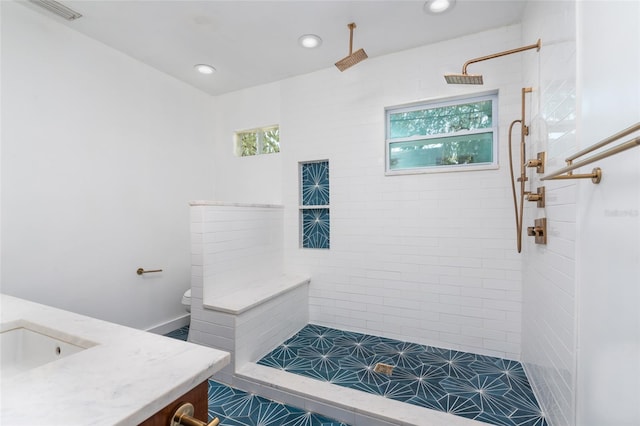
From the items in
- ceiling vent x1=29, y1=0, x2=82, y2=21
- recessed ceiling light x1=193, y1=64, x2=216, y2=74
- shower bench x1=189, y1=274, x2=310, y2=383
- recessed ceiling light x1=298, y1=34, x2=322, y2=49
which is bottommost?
shower bench x1=189, y1=274, x2=310, y2=383

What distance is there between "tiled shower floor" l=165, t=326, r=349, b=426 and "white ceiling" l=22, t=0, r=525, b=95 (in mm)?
2662

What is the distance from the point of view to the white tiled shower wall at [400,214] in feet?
7.66

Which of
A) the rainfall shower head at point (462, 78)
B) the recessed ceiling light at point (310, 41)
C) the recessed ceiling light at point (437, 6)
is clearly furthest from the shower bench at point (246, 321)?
the recessed ceiling light at point (437, 6)

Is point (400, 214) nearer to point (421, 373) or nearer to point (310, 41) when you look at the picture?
point (421, 373)

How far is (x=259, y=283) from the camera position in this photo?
9.01 ft

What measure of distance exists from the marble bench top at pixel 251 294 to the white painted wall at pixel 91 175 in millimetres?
956

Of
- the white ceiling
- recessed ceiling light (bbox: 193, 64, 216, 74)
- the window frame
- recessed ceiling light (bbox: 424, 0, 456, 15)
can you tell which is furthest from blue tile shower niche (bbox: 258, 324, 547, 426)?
recessed ceiling light (bbox: 193, 64, 216, 74)

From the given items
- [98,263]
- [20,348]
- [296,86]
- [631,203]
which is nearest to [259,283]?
[98,263]

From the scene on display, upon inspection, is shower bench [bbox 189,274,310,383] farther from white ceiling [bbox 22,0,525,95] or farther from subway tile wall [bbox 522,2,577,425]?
white ceiling [bbox 22,0,525,95]

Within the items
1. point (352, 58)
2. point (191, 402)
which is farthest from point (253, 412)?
point (352, 58)

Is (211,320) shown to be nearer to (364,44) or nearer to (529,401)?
(529,401)

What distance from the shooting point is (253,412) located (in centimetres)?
180

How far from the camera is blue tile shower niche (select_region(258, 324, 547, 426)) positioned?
5.66ft

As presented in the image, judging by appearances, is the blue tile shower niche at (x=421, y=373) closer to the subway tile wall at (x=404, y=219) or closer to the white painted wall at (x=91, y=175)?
the subway tile wall at (x=404, y=219)
